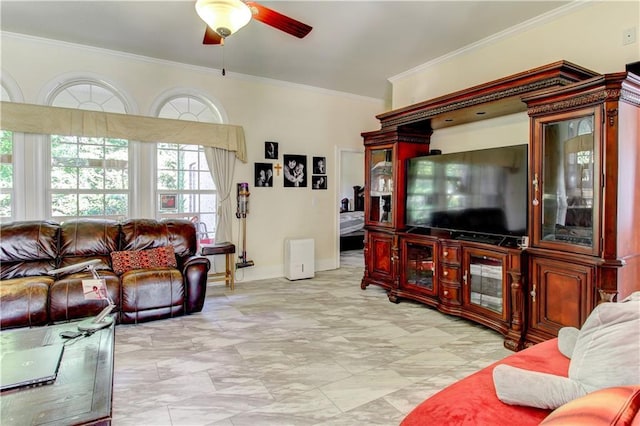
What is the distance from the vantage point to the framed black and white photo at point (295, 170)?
570cm

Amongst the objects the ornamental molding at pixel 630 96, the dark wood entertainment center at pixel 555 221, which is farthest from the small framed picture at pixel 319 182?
the ornamental molding at pixel 630 96

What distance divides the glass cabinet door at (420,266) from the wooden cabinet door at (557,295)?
1.16 metres

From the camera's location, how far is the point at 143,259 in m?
3.90

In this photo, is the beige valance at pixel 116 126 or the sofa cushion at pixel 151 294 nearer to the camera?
the sofa cushion at pixel 151 294

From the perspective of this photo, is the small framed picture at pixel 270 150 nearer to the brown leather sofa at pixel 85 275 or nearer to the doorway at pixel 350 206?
the doorway at pixel 350 206

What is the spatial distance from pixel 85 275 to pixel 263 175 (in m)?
2.71

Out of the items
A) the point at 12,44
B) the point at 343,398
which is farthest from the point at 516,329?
the point at 12,44

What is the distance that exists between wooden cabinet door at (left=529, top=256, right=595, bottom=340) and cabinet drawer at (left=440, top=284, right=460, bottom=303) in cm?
78

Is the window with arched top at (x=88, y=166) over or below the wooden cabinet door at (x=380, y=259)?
over

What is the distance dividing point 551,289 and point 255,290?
11.3ft

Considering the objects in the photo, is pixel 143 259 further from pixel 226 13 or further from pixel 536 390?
pixel 536 390

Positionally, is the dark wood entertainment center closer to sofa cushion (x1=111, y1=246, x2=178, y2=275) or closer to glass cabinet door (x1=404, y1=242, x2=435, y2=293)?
glass cabinet door (x1=404, y1=242, x2=435, y2=293)

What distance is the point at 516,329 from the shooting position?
3037 mm

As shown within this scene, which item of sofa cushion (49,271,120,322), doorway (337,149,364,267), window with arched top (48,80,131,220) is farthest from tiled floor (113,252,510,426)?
doorway (337,149,364,267)
